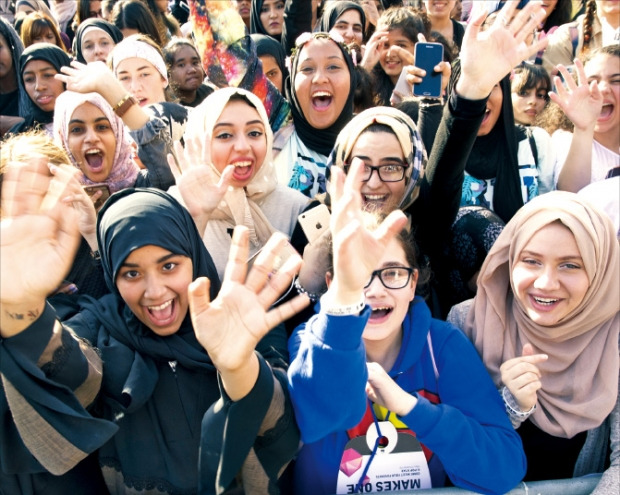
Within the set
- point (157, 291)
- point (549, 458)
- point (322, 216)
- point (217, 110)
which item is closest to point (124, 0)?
point (217, 110)

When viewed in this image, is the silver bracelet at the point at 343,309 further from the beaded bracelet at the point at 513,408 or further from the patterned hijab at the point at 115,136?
the patterned hijab at the point at 115,136

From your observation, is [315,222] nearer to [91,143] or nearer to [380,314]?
[380,314]

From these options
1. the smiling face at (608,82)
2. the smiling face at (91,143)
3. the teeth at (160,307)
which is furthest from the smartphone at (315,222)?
the smiling face at (608,82)

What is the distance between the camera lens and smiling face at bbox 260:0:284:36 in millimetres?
5406

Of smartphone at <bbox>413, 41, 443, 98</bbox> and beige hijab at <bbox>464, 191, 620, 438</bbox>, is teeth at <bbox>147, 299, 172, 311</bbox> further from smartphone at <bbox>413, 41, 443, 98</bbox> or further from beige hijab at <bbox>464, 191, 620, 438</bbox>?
smartphone at <bbox>413, 41, 443, 98</bbox>

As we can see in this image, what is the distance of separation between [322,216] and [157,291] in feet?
2.59

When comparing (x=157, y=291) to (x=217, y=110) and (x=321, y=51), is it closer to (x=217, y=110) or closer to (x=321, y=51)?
(x=217, y=110)

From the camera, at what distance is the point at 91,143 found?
3.15m

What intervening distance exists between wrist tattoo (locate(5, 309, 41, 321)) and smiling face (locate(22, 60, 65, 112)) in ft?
9.40

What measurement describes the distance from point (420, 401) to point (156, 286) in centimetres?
93

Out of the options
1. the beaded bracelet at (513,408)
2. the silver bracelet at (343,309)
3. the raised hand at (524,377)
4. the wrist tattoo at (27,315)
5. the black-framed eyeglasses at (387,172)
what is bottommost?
the beaded bracelet at (513,408)

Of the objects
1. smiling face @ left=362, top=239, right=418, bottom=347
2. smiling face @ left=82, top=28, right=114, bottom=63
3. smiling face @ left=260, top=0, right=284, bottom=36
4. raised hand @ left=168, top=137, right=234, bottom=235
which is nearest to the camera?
smiling face @ left=362, top=239, right=418, bottom=347

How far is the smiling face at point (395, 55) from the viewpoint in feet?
14.1

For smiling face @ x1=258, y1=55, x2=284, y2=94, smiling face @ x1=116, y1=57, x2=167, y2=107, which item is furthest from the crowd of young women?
smiling face @ x1=258, y1=55, x2=284, y2=94
